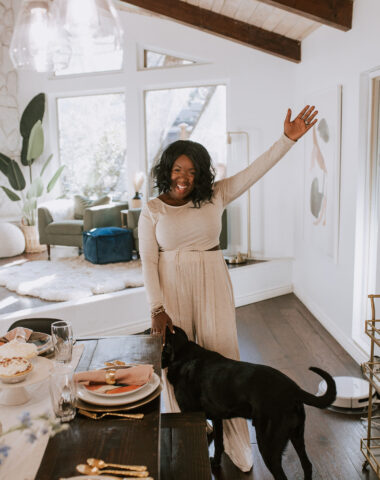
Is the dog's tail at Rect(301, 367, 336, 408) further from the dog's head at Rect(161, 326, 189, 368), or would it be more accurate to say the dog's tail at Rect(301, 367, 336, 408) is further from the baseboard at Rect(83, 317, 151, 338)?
the baseboard at Rect(83, 317, 151, 338)

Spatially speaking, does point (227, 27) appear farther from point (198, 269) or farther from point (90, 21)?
point (198, 269)

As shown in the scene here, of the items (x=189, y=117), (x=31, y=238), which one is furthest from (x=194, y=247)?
(x=31, y=238)

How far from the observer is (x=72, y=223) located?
6.19m

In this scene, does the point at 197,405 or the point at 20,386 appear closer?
the point at 20,386

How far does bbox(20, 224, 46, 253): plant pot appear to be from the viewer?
22.0 feet

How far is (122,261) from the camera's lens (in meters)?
5.67

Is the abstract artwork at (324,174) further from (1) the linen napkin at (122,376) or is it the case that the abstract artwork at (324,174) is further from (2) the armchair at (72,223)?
(1) the linen napkin at (122,376)

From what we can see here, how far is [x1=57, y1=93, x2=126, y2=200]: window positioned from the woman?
4.69 meters

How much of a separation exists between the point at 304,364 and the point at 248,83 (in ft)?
11.5

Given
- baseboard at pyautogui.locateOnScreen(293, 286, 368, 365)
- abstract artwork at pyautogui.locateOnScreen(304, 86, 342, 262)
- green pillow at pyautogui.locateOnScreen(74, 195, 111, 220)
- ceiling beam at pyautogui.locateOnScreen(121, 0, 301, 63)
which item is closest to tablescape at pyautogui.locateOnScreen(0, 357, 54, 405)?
baseboard at pyautogui.locateOnScreen(293, 286, 368, 365)

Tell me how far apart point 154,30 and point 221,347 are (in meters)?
4.95

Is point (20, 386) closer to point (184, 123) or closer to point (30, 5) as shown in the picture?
point (30, 5)

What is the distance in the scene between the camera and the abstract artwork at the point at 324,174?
3.86 metres

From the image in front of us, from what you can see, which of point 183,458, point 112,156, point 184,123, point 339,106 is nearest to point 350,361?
point 339,106
